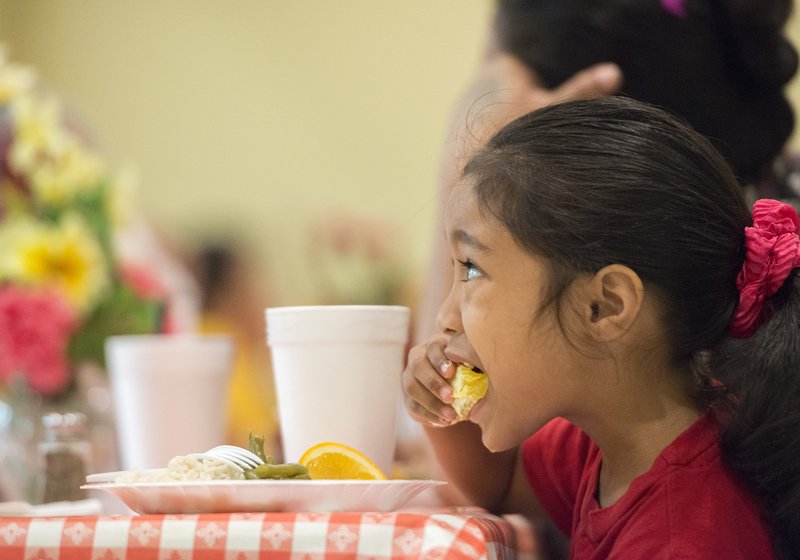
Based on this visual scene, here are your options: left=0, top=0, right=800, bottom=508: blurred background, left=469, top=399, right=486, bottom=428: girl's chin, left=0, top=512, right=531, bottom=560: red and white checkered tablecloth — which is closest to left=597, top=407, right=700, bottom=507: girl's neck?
left=469, top=399, right=486, bottom=428: girl's chin

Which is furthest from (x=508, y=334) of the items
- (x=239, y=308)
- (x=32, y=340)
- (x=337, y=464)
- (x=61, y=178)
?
(x=239, y=308)

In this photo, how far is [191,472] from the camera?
2.35ft

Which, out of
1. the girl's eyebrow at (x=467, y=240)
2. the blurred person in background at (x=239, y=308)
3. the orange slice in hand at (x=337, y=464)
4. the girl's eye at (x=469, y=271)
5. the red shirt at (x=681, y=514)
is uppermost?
the girl's eyebrow at (x=467, y=240)

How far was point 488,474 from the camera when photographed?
1.06 meters

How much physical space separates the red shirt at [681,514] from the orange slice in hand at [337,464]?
0.19 m

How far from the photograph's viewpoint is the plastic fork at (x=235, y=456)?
75 centimetres

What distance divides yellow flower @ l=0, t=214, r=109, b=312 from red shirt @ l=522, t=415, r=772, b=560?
1.05 m

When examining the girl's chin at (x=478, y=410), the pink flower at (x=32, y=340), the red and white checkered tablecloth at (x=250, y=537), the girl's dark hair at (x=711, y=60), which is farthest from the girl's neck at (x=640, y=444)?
the pink flower at (x=32, y=340)

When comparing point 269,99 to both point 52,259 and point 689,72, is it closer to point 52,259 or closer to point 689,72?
point 52,259

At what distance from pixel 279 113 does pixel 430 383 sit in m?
2.41

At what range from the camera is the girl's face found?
0.83 metres

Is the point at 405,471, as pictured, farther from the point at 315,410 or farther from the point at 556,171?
the point at 556,171

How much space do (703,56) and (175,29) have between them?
2209 millimetres

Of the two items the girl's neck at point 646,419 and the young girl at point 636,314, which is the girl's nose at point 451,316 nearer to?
the young girl at point 636,314
